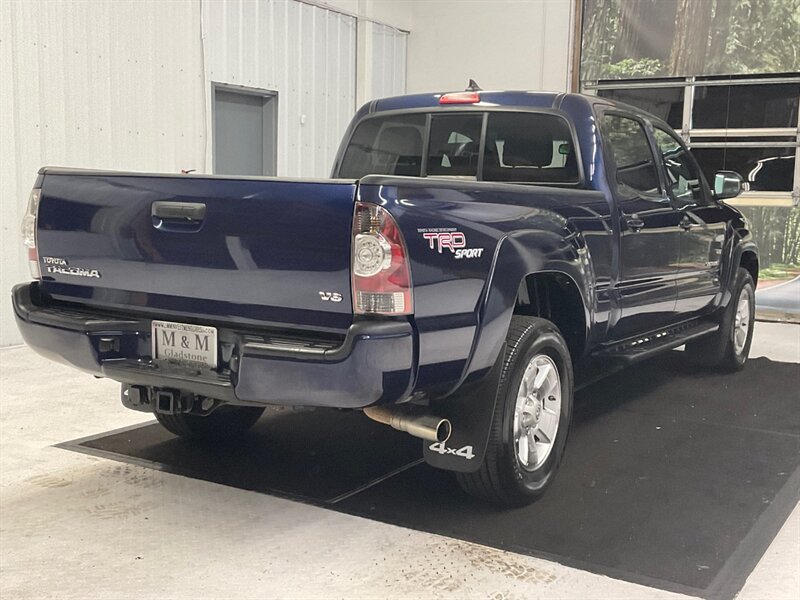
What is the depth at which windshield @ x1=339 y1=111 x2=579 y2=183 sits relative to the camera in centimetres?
434

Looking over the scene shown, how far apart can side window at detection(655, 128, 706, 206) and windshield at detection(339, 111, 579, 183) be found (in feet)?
3.38

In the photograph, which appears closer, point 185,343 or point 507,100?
point 185,343

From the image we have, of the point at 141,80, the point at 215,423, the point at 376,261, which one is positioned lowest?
the point at 215,423

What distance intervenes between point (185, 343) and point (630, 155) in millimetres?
2756

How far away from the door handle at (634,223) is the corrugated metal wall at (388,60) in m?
7.52

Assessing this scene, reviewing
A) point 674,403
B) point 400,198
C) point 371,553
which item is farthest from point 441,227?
point 674,403

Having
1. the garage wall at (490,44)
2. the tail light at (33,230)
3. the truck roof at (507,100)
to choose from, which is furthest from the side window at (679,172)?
the garage wall at (490,44)

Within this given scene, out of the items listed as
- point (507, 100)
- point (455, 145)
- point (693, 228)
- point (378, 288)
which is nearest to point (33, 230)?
point (378, 288)

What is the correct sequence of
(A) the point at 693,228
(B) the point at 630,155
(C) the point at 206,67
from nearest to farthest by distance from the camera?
(B) the point at 630,155 → (A) the point at 693,228 → (C) the point at 206,67

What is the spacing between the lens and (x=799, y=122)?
9664 millimetres

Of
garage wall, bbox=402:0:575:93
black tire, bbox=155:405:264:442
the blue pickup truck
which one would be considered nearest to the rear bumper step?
the blue pickup truck

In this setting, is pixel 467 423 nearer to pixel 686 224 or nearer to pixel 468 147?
pixel 468 147

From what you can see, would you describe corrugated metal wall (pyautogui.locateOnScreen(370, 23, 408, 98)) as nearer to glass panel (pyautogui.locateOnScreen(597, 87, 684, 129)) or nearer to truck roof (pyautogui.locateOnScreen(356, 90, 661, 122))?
glass panel (pyautogui.locateOnScreen(597, 87, 684, 129))

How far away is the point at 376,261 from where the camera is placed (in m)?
2.71
